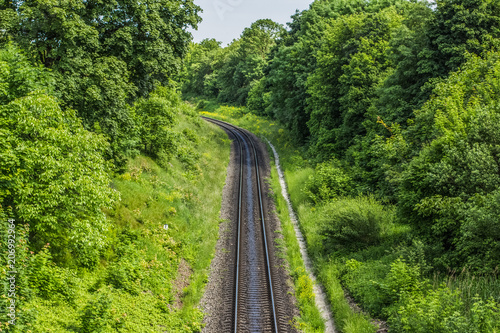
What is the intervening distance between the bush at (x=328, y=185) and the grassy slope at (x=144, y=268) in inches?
268

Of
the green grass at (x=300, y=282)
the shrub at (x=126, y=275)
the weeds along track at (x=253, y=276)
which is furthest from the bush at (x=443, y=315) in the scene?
the shrub at (x=126, y=275)

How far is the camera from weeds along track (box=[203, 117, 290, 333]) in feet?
45.3

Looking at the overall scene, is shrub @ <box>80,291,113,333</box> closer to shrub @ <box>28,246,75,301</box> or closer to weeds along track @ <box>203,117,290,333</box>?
shrub @ <box>28,246,75,301</box>

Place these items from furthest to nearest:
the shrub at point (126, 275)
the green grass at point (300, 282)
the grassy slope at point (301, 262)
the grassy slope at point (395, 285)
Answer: the green grass at point (300, 282), the grassy slope at point (301, 262), the shrub at point (126, 275), the grassy slope at point (395, 285)

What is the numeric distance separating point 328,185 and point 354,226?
758 centimetres

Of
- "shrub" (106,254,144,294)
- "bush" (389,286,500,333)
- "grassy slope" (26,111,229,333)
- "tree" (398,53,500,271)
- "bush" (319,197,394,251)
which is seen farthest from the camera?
"bush" (319,197,394,251)

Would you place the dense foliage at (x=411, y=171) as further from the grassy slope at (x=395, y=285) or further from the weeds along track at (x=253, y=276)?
the weeds along track at (x=253, y=276)

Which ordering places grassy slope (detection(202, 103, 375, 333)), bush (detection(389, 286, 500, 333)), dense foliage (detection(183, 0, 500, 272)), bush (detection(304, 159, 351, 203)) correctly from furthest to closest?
bush (detection(304, 159, 351, 203)) → grassy slope (detection(202, 103, 375, 333)) → dense foliage (detection(183, 0, 500, 272)) → bush (detection(389, 286, 500, 333))

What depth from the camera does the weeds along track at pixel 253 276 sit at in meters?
13.8

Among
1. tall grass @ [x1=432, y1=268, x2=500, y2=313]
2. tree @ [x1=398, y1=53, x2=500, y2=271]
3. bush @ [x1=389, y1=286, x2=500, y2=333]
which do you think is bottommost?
bush @ [x1=389, y1=286, x2=500, y2=333]

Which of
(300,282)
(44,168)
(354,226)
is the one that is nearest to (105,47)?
(44,168)

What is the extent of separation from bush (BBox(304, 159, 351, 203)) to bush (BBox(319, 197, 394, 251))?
562cm

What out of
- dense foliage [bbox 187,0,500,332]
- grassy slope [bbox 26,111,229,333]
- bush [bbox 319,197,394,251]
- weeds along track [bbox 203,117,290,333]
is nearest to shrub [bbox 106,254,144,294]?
grassy slope [bbox 26,111,229,333]

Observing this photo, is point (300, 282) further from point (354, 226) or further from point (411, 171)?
point (411, 171)
